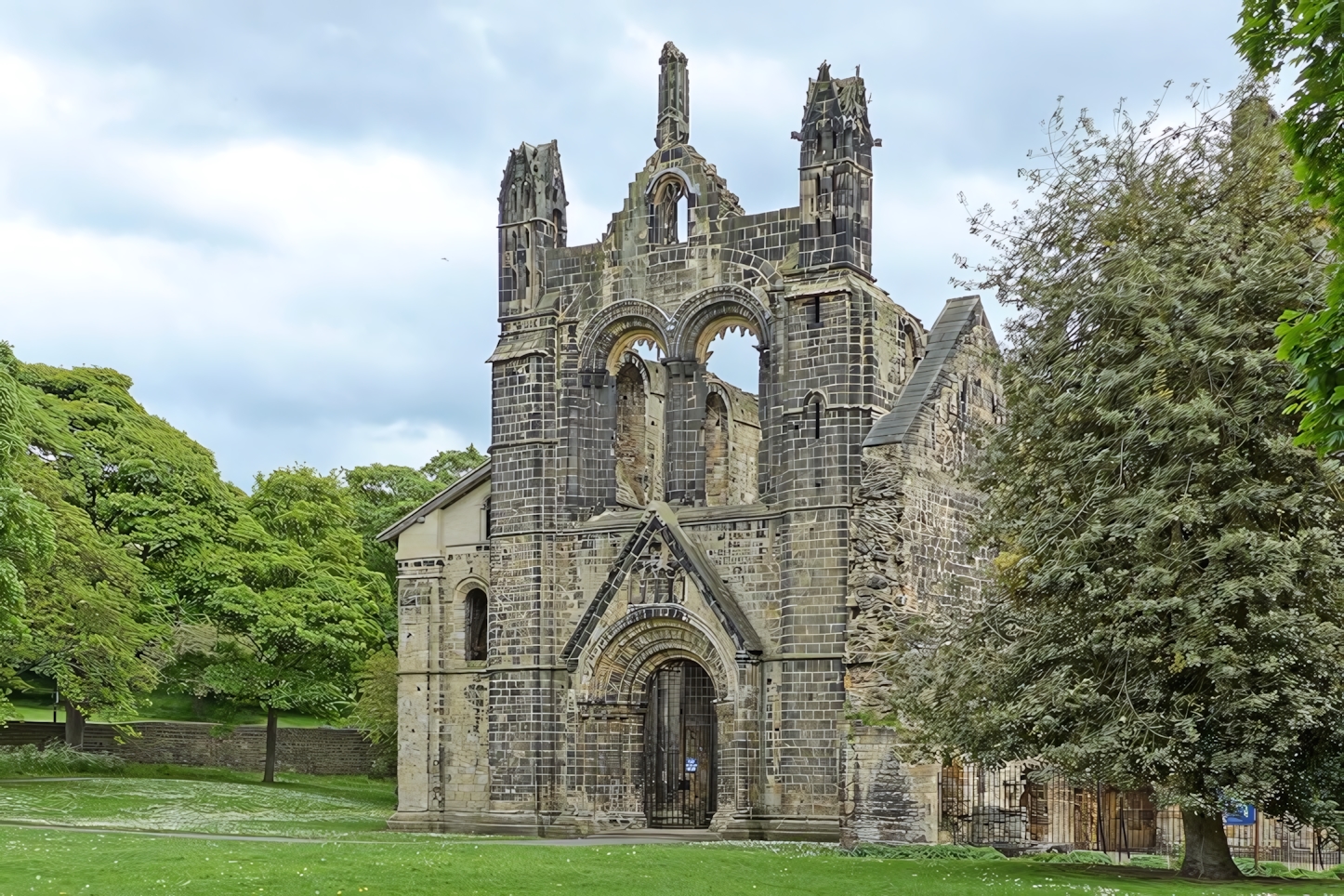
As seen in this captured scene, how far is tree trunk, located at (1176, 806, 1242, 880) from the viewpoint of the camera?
2220 cm

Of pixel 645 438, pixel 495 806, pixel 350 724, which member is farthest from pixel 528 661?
pixel 350 724

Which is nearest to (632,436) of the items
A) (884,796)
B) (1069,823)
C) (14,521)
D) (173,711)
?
(884,796)

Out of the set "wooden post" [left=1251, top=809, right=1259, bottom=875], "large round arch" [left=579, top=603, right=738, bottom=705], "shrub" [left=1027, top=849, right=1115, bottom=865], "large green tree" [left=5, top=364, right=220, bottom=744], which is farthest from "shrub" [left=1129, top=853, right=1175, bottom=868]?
"large green tree" [left=5, top=364, right=220, bottom=744]

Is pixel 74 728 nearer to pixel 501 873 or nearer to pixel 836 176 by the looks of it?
pixel 836 176

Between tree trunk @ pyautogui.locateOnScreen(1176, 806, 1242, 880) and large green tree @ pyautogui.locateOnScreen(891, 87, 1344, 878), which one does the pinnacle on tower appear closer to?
large green tree @ pyautogui.locateOnScreen(891, 87, 1344, 878)

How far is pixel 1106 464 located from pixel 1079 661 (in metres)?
2.65

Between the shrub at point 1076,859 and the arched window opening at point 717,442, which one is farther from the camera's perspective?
→ the arched window opening at point 717,442

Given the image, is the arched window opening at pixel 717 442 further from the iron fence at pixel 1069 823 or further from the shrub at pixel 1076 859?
the shrub at pixel 1076 859

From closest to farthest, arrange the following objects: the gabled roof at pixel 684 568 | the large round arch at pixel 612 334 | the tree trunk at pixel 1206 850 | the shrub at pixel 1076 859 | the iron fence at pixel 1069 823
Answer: the tree trunk at pixel 1206 850
the shrub at pixel 1076 859
the iron fence at pixel 1069 823
the gabled roof at pixel 684 568
the large round arch at pixel 612 334

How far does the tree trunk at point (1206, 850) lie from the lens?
22203 millimetres

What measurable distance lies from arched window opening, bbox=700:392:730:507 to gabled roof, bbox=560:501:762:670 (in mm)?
5712

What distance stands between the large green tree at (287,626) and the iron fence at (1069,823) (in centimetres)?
2178

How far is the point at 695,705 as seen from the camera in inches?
1501

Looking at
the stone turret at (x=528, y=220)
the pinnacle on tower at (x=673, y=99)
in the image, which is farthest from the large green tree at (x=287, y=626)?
the pinnacle on tower at (x=673, y=99)
